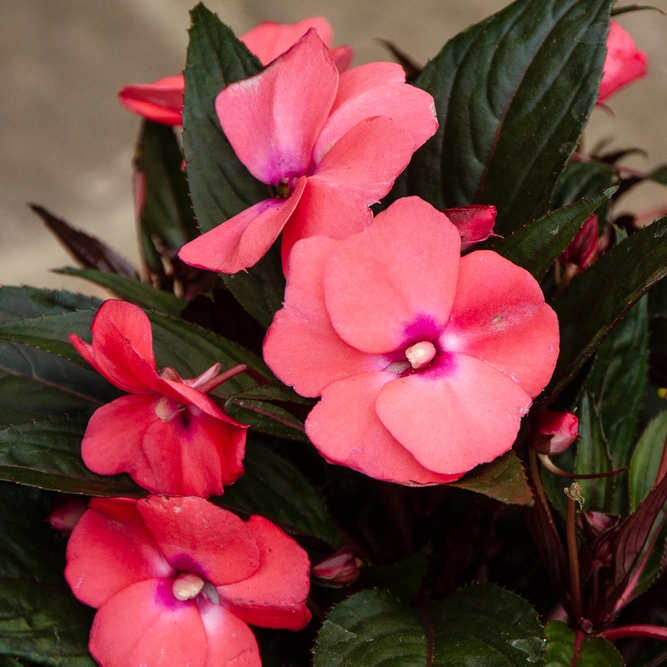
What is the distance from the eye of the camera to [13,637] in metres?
0.45

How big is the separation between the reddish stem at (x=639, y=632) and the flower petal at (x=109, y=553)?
28cm

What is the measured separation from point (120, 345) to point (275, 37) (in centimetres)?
42

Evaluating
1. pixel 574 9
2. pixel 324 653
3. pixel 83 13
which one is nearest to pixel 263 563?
pixel 324 653

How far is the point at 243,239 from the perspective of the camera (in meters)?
0.42

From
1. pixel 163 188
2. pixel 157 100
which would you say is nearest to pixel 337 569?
pixel 157 100

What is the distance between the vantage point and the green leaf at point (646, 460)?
57 centimetres

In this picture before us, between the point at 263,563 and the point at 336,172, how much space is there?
0.71 ft

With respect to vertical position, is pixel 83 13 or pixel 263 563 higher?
pixel 83 13

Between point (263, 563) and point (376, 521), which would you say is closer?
point (263, 563)

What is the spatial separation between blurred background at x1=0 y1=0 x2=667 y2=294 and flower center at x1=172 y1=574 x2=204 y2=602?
5.08 ft

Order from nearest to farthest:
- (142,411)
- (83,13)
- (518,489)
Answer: (518,489) < (142,411) < (83,13)

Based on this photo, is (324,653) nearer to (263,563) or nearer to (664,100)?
(263,563)

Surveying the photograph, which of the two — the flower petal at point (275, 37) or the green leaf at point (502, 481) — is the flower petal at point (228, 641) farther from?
the flower petal at point (275, 37)

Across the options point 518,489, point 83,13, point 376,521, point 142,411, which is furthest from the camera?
point 83,13
